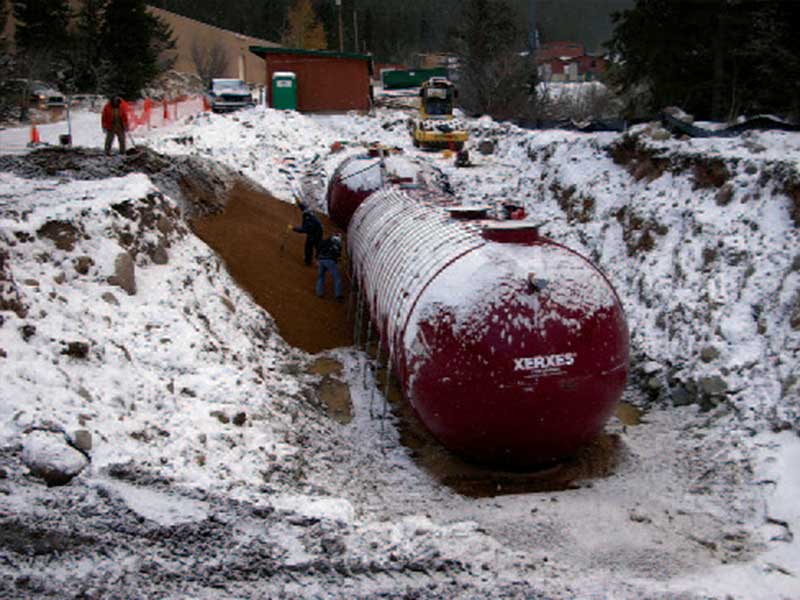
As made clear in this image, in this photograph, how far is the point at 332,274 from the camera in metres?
14.1

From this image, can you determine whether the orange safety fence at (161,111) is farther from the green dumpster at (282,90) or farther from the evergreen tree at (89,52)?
the evergreen tree at (89,52)

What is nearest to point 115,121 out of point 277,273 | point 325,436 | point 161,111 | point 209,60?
point 277,273

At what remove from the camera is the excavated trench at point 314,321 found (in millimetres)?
8148

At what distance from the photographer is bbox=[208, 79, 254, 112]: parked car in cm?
3556

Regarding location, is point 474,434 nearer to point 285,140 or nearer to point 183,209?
point 183,209

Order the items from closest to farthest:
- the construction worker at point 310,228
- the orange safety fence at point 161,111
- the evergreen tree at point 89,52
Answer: the construction worker at point 310,228, the orange safety fence at point 161,111, the evergreen tree at point 89,52

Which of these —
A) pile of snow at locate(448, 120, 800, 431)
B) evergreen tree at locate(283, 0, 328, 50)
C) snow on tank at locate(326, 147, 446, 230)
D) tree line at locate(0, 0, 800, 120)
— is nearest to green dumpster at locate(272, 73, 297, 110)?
tree line at locate(0, 0, 800, 120)

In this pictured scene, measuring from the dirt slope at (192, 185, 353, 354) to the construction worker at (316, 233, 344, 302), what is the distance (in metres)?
0.19

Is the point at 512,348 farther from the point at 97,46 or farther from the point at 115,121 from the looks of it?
the point at 97,46

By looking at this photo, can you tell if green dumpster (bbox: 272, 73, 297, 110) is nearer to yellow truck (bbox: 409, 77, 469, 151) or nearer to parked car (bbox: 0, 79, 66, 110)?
yellow truck (bbox: 409, 77, 469, 151)

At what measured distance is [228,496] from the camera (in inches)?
267

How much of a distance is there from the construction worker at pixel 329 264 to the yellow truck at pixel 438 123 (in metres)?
16.8

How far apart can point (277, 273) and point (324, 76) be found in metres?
26.8

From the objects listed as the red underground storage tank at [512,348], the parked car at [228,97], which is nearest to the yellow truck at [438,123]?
the parked car at [228,97]
